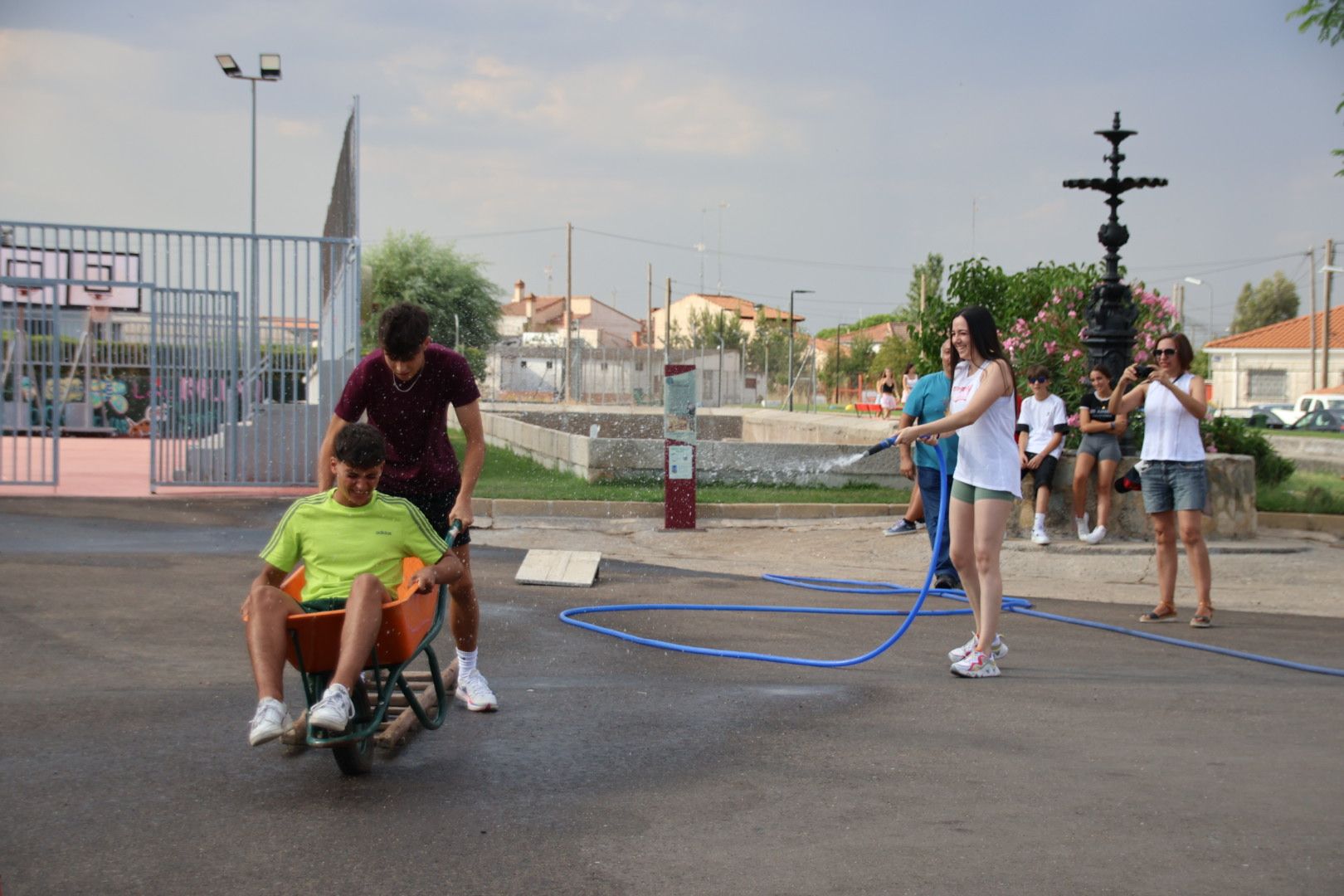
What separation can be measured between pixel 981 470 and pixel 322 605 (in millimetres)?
3501

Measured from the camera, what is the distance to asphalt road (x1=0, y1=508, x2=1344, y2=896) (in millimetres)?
3787

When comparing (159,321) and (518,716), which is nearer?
(518,716)

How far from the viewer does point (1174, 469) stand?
8391mm

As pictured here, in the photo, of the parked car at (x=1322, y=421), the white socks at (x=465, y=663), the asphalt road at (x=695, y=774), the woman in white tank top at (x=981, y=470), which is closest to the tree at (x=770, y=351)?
the parked car at (x=1322, y=421)

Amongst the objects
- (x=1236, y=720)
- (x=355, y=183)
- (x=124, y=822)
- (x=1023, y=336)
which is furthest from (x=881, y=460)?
(x=124, y=822)

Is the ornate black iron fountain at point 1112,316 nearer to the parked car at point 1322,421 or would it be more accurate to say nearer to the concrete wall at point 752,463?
the concrete wall at point 752,463

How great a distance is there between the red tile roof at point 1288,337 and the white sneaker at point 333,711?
246 feet

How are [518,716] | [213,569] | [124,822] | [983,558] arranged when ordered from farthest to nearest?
[213,569]
[983,558]
[518,716]
[124,822]

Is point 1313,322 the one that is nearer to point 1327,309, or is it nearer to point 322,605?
point 1327,309

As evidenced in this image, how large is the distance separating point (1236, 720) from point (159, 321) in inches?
608

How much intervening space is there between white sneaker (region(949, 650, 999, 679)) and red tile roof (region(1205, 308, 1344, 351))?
235 ft

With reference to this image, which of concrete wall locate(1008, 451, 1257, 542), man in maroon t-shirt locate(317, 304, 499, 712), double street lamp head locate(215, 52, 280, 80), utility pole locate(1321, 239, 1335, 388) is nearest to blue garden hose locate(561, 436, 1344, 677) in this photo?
man in maroon t-shirt locate(317, 304, 499, 712)

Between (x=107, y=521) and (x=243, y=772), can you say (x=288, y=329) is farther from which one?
(x=243, y=772)

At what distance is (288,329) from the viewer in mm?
17844
